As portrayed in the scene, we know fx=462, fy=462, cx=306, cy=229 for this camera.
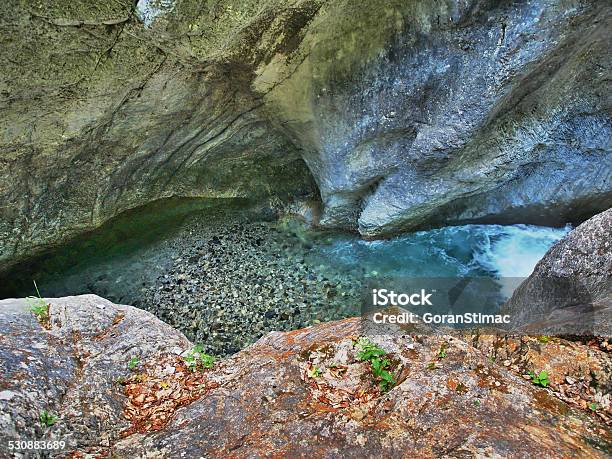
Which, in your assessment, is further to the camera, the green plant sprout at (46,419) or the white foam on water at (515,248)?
the white foam on water at (515,248)

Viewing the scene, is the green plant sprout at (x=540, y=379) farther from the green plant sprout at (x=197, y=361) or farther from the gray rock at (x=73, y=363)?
the gray rock at (x=73, y=363)

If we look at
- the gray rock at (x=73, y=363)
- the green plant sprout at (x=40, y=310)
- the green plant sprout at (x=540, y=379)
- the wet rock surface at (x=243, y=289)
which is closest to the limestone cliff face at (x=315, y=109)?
the wet rock surface at (x=243, y=289)

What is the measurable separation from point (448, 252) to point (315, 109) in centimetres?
473

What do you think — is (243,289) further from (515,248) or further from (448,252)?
(515,248)

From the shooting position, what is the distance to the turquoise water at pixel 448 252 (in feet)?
35.5

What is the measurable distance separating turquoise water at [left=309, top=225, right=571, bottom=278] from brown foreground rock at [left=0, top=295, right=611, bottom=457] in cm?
565

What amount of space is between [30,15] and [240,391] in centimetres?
550

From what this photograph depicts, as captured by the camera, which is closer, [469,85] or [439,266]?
[469,85]

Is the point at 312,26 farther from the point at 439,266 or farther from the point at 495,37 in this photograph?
the point at 439,266

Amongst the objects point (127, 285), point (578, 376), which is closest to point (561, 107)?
point (578, 376)

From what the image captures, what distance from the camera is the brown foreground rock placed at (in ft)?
12.9

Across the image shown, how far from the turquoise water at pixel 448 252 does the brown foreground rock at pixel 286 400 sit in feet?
18.5

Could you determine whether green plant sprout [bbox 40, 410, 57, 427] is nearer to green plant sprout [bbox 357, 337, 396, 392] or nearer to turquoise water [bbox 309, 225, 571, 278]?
green plant sprout [bbox 357, 337, 396, 392]

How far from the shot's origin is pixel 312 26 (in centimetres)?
804
